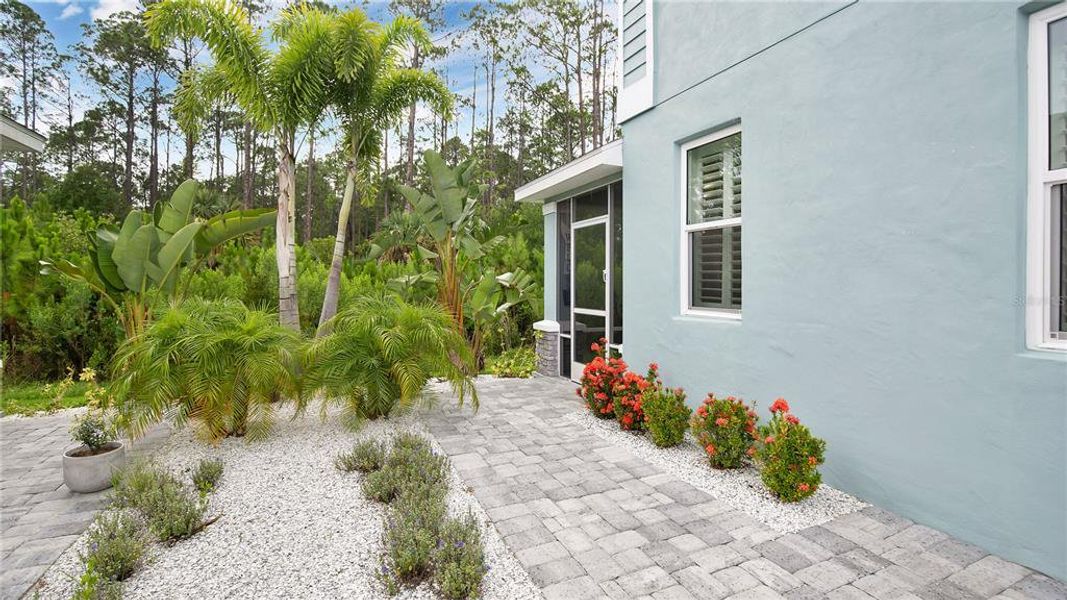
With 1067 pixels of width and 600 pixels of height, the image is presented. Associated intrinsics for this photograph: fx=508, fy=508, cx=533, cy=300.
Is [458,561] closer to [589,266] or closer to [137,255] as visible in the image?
[589,266]

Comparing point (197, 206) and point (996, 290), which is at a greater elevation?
point (197, 206)

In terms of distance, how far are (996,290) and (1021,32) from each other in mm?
1321

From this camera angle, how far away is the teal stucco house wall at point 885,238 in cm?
258

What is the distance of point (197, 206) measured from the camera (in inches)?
744

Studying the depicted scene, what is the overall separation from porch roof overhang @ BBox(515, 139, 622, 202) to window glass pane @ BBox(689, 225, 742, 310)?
1.50m

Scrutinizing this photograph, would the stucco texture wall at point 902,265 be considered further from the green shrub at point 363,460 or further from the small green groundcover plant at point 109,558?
the small green groundcover plant at point 109,558

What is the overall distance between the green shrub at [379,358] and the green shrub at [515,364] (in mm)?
3044

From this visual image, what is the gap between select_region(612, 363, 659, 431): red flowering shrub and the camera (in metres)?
4.82

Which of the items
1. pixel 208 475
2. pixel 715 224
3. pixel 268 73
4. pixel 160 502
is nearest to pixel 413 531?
pixel 160 502

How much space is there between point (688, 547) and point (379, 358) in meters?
3.15

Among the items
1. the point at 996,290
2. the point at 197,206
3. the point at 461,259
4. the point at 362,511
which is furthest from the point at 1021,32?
the point at 197,206

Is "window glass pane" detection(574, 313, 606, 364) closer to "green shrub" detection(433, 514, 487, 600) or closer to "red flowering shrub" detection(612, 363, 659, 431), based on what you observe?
"red flowering shrub" detection(612, 363, 659, 431)

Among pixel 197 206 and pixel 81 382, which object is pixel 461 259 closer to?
pixel 81 382

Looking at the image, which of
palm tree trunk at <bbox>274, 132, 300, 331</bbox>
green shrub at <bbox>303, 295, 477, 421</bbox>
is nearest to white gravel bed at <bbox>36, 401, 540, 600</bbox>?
green shrub at <bbox>303, 295, 477, 421</bbox>
